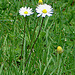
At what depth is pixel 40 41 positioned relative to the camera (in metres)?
1.84

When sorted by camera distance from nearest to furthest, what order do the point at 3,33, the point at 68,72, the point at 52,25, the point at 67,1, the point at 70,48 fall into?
the point at 68,72 → the point at 70,48 → the point at 3,33 → the point at 52,25 → the point at 67,1

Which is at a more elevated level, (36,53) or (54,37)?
(54,37)

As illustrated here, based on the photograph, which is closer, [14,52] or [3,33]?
[14,52]

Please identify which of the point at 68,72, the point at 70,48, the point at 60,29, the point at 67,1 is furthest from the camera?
the point at 67,1

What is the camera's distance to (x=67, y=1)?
2.62 meters

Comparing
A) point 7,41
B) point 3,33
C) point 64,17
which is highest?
point 64,17

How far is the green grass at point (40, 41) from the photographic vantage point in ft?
4.99

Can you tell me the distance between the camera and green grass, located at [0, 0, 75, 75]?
1.52m

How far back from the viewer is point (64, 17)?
223cm

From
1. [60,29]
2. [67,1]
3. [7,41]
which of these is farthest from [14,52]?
[67,1]

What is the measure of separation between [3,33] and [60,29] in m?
0.75

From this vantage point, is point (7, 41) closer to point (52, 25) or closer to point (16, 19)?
point (16, 19)

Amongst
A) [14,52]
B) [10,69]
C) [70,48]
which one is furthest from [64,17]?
[10,69]

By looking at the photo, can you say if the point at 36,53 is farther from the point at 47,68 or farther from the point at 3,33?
the point at 3,33
